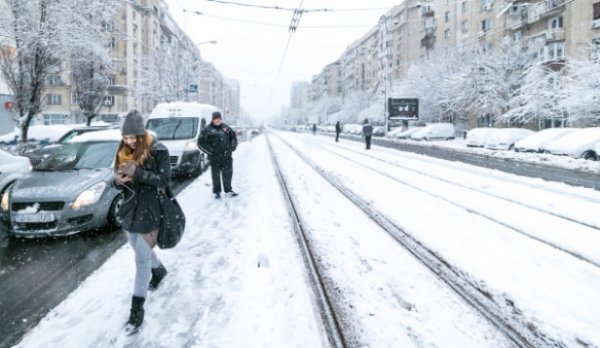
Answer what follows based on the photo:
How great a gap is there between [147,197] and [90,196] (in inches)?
113

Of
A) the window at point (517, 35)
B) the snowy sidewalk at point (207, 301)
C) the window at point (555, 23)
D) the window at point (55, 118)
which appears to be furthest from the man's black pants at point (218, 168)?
the window at point (55, 118)

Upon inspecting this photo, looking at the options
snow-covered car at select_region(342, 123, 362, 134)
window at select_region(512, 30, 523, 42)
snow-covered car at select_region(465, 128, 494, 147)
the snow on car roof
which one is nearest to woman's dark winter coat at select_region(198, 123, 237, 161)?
the snow on car roof

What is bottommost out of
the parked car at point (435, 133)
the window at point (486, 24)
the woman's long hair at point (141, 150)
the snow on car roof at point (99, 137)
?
the woman's long hair at point (141, 150)

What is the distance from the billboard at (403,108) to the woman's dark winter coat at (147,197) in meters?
37.0

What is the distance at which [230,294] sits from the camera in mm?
3605

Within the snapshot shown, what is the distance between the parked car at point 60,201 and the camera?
518cm

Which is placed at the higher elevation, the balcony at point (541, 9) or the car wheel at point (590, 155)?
the balcony at point (541, 9)

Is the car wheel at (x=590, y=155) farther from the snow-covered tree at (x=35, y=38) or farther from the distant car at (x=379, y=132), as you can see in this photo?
the distant car at (x=379, y=132)

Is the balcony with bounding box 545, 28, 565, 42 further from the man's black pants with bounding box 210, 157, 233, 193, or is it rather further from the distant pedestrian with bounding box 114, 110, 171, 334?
the distant pedestrian with bounding box 114, 110, 171, 334

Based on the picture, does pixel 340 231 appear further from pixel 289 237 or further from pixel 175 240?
pixel 175 240

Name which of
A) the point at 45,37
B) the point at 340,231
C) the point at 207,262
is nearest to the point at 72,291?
the point at 207,262

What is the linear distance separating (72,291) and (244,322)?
1.95 meters

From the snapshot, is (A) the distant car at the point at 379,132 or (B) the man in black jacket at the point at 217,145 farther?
(A) the distant car at the point at 379,132

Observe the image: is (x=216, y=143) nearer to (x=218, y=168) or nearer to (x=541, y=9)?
(x=218, y=168)
